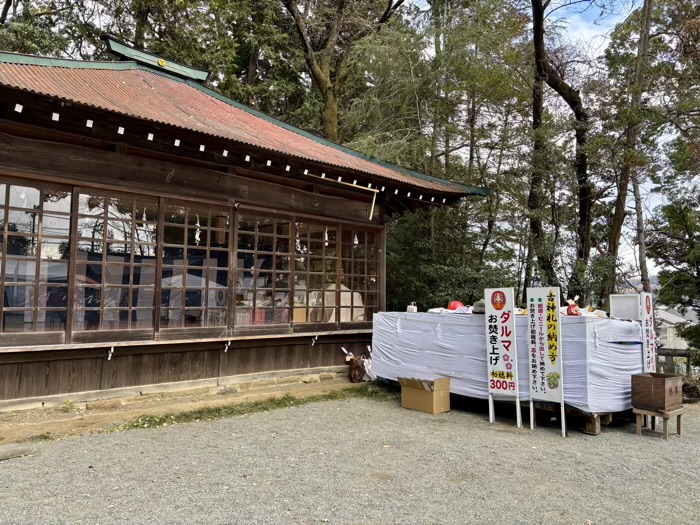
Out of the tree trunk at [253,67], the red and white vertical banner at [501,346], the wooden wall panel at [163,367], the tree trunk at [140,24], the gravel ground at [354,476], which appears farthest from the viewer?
the tree trunk at [253,67]

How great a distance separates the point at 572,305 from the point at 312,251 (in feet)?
13.1

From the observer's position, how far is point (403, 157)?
39.8 ft

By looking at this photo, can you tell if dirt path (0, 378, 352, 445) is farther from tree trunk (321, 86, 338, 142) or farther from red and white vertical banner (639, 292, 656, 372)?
tree trunk (321, 86, 338, 142)

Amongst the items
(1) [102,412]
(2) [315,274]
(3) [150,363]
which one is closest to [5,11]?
(2) [315,274]

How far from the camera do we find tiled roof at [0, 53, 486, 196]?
552 cm

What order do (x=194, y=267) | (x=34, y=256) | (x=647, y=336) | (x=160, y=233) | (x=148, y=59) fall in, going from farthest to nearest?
(x=148, y=59), (x=194, y=267), (x=160, y=233), (x=647, y=336), (x=34, y=256)

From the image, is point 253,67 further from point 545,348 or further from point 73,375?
point 545,348

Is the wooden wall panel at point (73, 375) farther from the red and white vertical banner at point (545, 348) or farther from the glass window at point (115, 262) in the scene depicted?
the red and white vertical banner at point (545, 348)

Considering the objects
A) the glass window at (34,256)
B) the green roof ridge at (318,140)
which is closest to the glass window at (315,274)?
the green roof ridge at (318,140)

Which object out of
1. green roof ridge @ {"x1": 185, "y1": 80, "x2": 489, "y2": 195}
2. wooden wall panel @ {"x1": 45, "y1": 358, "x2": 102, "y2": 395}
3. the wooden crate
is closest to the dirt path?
wooden wall panel @ {"x1": 45, "y1": 358, "x2": 102, "y2": 395}

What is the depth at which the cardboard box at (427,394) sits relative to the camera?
20.7 ft

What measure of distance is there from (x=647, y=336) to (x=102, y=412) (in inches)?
257

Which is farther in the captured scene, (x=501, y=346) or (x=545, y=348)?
(x=501, y=346)

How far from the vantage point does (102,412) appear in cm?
575
